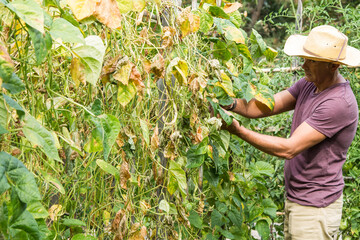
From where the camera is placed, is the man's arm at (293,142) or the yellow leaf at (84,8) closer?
the yellow leaf at (84,8)

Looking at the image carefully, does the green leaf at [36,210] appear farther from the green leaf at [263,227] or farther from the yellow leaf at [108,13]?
the green leaf at [263,227]

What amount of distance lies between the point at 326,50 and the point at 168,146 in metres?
1.09

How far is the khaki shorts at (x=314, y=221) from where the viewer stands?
2215 mm

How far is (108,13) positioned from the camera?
1.03m

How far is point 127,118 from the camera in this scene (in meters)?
1.39

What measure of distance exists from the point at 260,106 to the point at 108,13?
1.36 m

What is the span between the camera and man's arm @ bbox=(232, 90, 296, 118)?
2174 mm

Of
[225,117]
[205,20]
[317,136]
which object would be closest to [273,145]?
[317,136]

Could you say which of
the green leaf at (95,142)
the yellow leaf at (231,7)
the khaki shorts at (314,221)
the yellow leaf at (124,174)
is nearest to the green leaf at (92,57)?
the green leaf at (95,142)

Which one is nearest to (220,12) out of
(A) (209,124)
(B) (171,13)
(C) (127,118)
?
(B) (171,13)

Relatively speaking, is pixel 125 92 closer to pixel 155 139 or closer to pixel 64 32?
Result: pixel 155 139

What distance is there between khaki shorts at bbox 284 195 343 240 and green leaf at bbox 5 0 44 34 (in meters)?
1.80

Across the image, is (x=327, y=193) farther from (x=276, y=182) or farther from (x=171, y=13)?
(x=171, y=13)

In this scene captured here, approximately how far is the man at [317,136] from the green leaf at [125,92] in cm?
97
